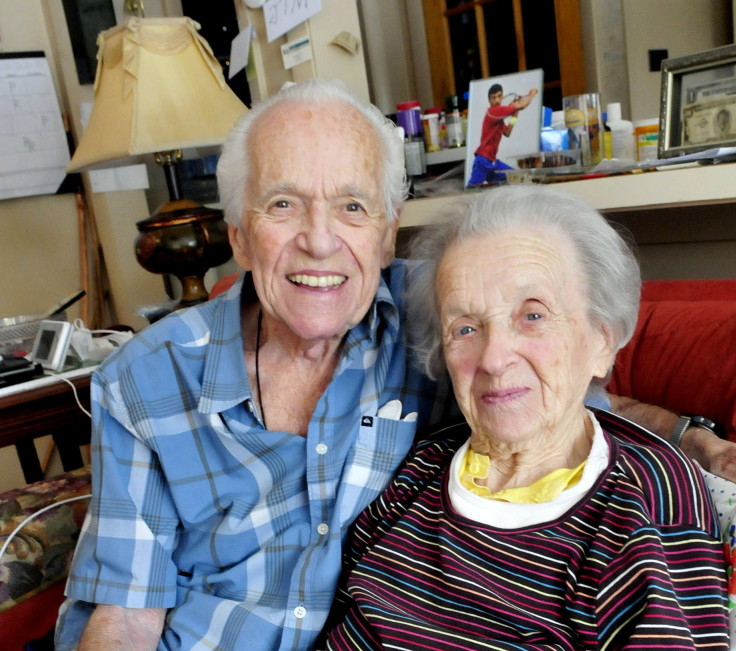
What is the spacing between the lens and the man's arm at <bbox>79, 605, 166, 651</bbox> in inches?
42.0

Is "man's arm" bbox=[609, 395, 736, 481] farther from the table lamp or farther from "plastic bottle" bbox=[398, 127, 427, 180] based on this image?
the table lamp

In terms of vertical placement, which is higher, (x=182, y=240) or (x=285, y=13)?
(x=285, y=13)

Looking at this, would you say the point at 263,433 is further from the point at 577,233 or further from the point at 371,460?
the point at 577,233

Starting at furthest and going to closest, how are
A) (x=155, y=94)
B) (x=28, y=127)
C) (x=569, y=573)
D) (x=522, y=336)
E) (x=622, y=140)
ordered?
1. (x=28, y=127)
2. (x=155, y=94)
3. (x=622, y=140)
4. (x=522, y=336)
5. (x=569, y=573)

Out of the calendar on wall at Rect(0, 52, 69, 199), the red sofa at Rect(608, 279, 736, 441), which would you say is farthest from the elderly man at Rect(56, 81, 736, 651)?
the calendar on wall at Rect(0, 52, 69, 199)

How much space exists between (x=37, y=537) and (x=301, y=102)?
982 millimetres

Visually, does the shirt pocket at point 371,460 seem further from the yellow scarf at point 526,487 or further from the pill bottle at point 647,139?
the pill bottle at point 647,139

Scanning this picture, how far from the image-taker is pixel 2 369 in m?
1.75

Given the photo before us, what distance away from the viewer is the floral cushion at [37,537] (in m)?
A: 1.34

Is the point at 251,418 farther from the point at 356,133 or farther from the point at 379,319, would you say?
the point at 356,133

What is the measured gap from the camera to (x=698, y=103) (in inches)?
54.9

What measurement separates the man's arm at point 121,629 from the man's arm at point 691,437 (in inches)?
31.6

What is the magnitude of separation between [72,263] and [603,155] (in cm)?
244

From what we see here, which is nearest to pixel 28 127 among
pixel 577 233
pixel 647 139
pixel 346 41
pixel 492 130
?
pixel 346 41
